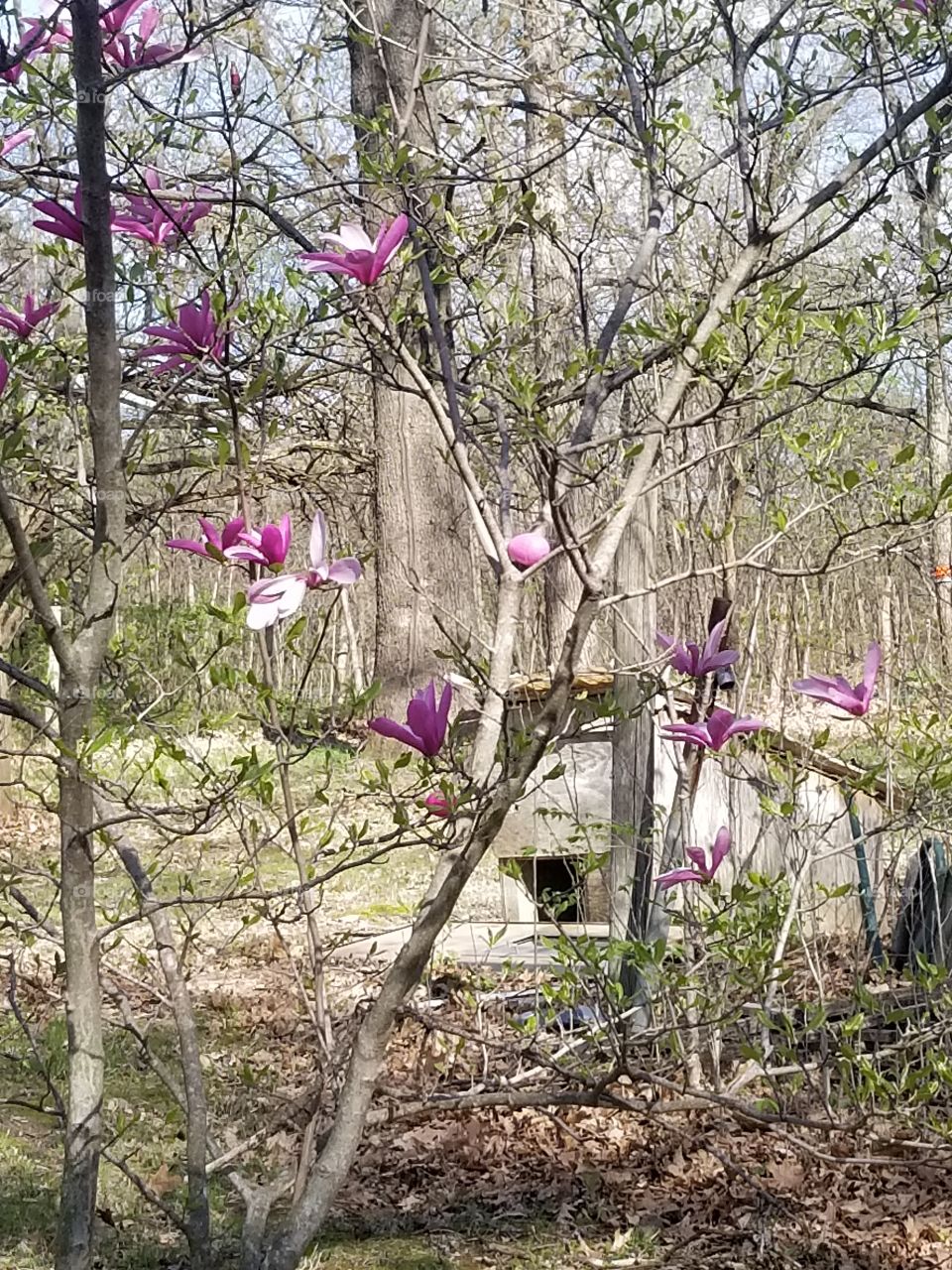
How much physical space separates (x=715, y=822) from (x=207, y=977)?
203cm

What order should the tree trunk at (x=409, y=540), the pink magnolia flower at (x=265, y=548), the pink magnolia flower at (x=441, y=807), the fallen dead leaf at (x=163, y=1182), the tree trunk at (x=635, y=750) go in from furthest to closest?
1. the tree trunk at (x=409, y=540)
2. the tree trunk at (x=635, y=750)
3. the fallen dead leaf at (x=163, y=1182)
4. the pink magnolia flower at (x=441, y=807)
5. the pink magnolia flower at (x=265, y=548)

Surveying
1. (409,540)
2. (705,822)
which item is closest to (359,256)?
(705,822)

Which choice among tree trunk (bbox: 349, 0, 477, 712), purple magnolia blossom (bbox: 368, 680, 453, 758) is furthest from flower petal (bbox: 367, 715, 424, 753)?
tree trunk (bbox: 349, 0, 477, 712)

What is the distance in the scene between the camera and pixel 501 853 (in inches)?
248

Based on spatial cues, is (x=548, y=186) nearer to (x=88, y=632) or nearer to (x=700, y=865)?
(x=700, y=865)

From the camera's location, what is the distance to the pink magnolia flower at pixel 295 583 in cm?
154

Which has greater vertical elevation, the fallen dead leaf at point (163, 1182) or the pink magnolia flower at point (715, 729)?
the pink magnolia flower at point (715, 729)

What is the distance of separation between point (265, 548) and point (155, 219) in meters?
0.72

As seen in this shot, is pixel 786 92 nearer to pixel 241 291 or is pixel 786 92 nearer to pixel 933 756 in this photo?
pixel 241 291

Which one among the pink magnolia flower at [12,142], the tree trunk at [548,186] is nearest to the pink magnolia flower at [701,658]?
the tree trunk at [548,186]

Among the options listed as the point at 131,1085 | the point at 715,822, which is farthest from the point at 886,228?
the point at 131,1085

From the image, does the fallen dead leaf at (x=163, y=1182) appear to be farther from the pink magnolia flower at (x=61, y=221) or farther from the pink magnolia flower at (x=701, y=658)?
the pink magnolia flower at (x=61, y=221)

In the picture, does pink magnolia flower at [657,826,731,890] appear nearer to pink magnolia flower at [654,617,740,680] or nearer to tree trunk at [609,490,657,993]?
pink magnolia flower at [654,617,740,680]

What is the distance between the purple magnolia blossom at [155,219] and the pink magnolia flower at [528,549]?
2.20ft
